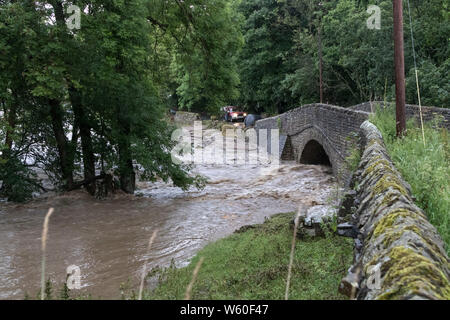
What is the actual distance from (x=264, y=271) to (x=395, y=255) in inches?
111

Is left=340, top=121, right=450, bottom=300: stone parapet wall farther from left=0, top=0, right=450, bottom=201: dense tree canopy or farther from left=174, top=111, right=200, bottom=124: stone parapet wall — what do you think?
left=174, top=111, right=200, bottom=124: stone parapet wall

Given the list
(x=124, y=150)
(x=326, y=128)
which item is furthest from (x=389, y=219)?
(x=326, y=128)

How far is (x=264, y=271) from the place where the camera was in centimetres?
497

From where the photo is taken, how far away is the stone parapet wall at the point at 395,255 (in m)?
2.00

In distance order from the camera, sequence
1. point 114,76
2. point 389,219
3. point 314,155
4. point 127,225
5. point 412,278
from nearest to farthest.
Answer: point 412,278 → point 389,219 → point 127,225 → point 114,76 → point 314,155

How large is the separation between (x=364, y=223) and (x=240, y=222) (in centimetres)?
741

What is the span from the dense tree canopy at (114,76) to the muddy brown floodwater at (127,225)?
1.21 meters

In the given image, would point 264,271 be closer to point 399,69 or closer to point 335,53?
point 399,69

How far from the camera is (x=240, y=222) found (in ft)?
35.3

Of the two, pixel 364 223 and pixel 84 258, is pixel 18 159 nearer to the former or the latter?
pixel 84 258

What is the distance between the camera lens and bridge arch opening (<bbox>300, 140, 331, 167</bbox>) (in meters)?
22.0

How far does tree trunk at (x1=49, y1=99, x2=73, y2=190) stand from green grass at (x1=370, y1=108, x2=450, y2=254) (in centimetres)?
1031
